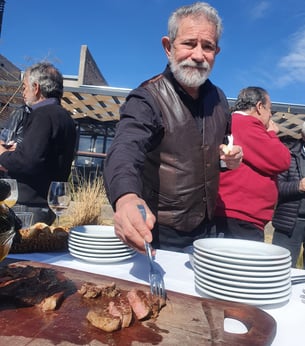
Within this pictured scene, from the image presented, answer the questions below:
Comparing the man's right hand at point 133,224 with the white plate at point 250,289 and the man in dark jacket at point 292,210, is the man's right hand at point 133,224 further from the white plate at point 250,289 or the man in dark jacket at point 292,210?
the man in dark jacket at point 292,210

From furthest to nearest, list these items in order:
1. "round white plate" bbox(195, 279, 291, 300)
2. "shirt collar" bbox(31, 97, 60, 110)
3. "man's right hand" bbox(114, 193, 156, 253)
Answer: "shirt collar" bbox(31, 97, 60, 110) < "round white plate" bbox(195, 279, 291, 300) < "man's right hand" bbox(114, 193, 156, 253)

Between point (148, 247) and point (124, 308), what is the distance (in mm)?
174

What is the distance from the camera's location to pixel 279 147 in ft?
7.55

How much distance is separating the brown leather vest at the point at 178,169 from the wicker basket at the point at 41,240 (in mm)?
530

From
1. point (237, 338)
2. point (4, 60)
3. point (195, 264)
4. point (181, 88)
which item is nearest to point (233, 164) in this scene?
point (181, 88)

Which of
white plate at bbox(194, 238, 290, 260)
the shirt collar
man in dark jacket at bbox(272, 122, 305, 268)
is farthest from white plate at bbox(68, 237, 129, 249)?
man in dark jacket at bbox(272, 122, 305, 268)

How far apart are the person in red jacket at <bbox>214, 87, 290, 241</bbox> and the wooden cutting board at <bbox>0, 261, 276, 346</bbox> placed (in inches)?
53.6

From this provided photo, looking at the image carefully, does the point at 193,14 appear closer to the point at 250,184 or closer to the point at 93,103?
the point at 250,184

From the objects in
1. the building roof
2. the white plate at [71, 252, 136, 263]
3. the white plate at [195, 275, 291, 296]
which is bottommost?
the white plate at [71, 252, 136, 263]

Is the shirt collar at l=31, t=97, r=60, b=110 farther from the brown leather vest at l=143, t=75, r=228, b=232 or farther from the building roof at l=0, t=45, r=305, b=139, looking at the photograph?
the building roof at l=0, t=45, r=305, b=139

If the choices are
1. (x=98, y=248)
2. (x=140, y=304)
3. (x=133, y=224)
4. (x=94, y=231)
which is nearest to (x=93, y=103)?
(x=94, y=231)

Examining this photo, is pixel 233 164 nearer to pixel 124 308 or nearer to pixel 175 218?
pixel 175 218

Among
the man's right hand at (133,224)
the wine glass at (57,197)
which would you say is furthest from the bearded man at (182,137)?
the man's right hand at (133,224)

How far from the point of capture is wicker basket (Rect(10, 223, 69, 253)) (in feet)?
4.67
